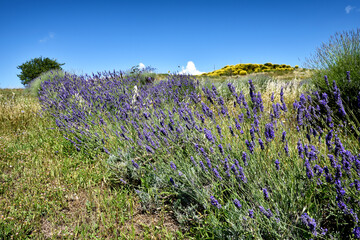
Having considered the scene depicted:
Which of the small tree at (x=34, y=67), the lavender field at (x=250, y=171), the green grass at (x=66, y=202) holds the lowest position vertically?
the green grass at (x=66, y=202)

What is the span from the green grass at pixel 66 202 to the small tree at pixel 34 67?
16.4m

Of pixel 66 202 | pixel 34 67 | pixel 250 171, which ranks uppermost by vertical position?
pixel 34 67

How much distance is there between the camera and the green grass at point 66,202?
1.89m

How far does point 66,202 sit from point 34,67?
62.0 ft

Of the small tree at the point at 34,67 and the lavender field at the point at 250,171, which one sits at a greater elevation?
the small tree at the point at 34,67

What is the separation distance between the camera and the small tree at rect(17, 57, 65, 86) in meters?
17.0

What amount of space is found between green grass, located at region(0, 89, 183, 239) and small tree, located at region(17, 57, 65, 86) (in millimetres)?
16351

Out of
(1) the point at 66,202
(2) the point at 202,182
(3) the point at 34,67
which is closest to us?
(2) the point at 202,182

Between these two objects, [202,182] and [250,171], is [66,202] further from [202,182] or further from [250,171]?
[250,171]

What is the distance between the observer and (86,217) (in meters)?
2.07

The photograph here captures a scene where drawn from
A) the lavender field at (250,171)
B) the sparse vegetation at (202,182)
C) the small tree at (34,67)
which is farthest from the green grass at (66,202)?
the small tree at (34,67)

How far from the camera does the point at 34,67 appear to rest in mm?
17266

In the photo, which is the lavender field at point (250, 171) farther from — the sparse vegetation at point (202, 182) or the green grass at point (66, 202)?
the green grass at point (66, 202)

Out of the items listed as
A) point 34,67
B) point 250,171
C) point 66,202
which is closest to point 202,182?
point 250,171
